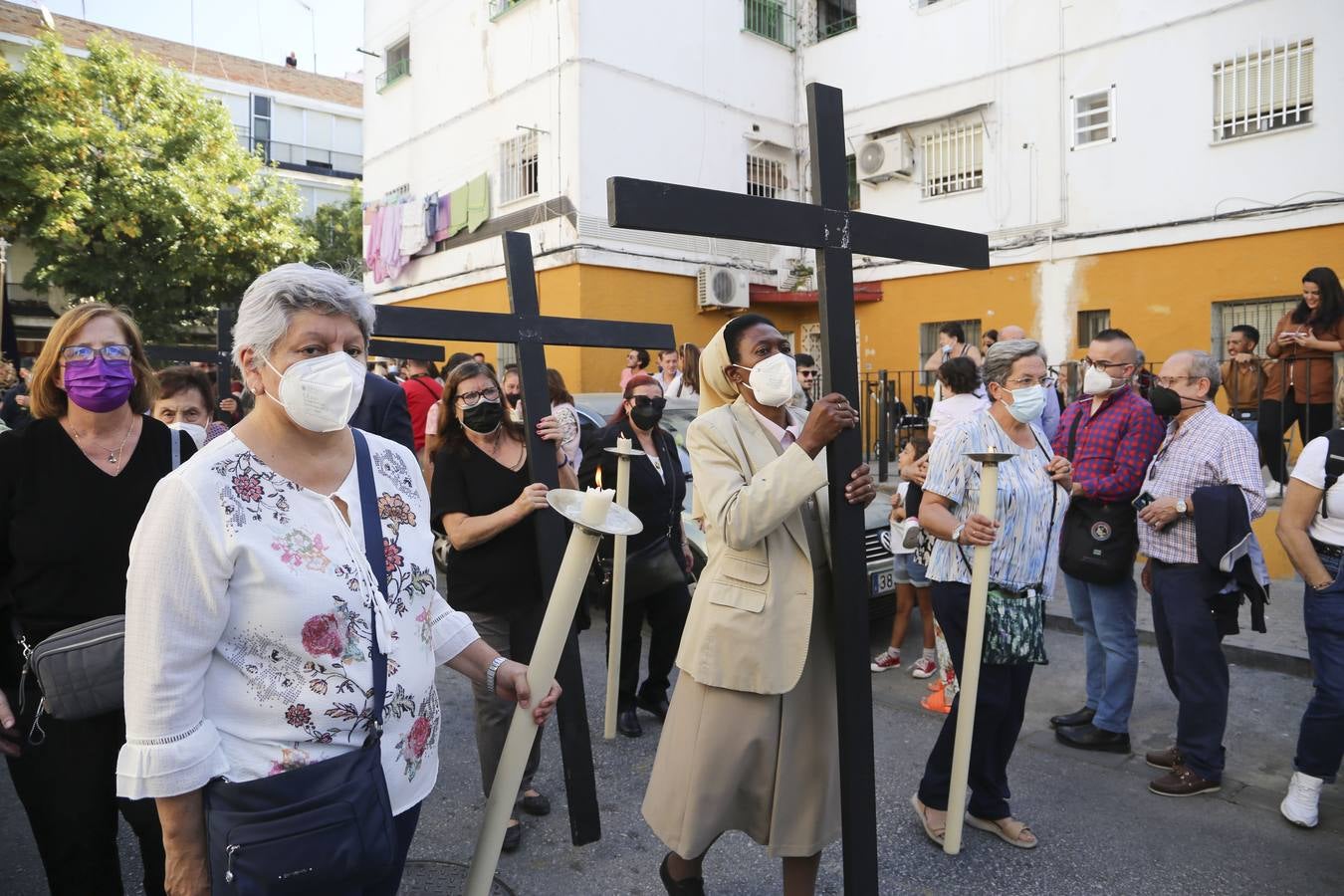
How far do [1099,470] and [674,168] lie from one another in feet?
45.2

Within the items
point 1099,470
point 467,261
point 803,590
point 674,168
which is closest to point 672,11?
point 674,168

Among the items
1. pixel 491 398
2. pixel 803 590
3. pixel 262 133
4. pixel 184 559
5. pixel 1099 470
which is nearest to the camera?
pixel 184 559

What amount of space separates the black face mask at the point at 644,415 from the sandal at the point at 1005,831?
8.37 ft

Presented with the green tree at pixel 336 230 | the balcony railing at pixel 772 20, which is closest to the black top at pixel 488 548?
the balcony railing at pixel 772 20

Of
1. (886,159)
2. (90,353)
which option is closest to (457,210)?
(886,159)

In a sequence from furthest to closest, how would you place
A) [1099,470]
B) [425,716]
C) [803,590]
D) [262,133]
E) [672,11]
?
[262,133] → [672,11] → [1099,470] → [803,590] → [425,716]

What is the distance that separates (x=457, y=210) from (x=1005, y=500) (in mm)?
17380

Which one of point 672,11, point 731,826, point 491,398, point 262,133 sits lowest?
point 731,826

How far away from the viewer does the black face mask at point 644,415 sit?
514 cm

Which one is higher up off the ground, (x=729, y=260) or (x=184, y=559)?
(x=729, y=260)

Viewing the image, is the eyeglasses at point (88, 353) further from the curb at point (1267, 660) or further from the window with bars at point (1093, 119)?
the window with bars at point (1093, 119)

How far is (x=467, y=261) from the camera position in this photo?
1906 cm

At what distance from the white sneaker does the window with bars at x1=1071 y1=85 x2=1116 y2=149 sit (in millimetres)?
12625

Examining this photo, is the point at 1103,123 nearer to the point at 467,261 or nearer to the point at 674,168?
the point at 674,168
